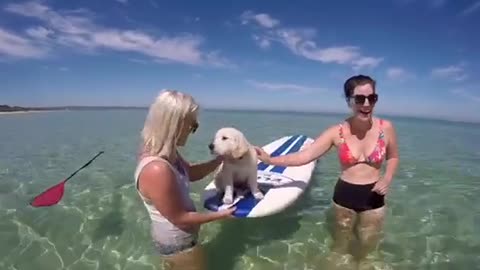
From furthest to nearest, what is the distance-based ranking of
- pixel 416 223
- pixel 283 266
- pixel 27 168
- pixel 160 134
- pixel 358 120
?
pixel 27 168 < pixel 416 223 < pixel 283 266 < pixel 358 120 < pixel 160 134

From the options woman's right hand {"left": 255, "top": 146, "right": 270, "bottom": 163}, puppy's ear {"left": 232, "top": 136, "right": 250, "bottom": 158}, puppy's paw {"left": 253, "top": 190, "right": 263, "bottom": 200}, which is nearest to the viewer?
puppy's ear {"left": 232, "top": 136, "right": 250, "bottom": 158}

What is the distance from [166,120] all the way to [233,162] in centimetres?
180

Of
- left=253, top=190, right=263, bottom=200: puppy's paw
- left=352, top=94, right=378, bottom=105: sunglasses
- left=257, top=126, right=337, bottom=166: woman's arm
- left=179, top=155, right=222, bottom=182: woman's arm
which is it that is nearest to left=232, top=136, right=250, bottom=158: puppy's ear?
left=179, top=155, right=222, bottom=182: woman's arm

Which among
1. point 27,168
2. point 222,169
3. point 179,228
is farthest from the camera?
point 27,168

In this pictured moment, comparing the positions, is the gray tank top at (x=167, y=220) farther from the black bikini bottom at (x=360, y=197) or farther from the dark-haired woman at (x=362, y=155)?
the black bikini bottom at (x=360, y=197)

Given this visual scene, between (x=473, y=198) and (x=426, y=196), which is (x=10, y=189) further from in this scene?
(x=473, y=198)

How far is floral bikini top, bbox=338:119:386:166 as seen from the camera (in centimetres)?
396

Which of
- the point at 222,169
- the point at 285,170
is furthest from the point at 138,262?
the point at 285,170

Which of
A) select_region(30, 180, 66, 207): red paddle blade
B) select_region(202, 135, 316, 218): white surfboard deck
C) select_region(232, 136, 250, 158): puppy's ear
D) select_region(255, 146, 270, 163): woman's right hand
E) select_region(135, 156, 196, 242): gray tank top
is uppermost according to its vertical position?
select_region(232, 136, 250, 158): puppy's ear

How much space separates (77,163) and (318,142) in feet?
31.8

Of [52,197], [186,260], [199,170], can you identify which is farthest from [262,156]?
[52,197]

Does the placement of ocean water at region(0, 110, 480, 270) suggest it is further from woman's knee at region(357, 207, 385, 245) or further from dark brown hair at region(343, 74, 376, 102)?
dark brown hair at region(343, 74, 376, 102)

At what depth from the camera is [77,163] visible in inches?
457

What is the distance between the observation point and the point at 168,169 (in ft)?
9.02
